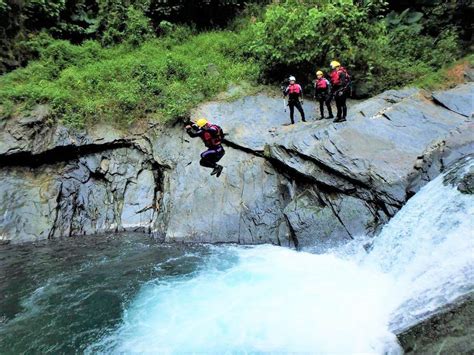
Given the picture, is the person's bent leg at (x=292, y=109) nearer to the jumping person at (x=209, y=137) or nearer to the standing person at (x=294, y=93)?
the standing person at (x=294, y=93)

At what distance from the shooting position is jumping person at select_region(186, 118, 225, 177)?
1127 cm

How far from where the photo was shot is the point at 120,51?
63.6 feet

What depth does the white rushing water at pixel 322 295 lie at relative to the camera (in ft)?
24.1

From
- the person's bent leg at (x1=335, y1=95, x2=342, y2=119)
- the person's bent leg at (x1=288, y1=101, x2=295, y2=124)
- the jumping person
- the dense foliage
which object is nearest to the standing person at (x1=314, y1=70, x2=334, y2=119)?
the person's bent leg at (x1=335, y1=95, x2=342, y2=119)

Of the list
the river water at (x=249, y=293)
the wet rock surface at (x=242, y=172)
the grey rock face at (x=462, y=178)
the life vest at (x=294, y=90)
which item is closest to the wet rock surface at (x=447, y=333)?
the river water at (x=249, y=293)

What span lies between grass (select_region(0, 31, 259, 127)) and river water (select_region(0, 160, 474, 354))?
6207 mm

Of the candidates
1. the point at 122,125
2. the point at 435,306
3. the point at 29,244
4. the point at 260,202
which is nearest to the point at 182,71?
the point at 122,125

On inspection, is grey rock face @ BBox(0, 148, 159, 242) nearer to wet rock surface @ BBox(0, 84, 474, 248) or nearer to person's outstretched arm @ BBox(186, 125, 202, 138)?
wet rock surface @ BBox(0, 84, 474, 248)

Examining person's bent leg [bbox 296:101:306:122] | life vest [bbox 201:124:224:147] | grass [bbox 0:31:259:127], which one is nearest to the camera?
life vest [bbox 201:124:224:147]

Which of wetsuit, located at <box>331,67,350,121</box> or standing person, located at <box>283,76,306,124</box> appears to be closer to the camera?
wetsuit, located at <box>331,67,350,121</box>

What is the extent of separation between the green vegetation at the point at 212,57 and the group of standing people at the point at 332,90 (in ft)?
8.22

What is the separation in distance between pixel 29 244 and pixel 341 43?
1367 cm

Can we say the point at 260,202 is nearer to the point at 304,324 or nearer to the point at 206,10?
the point at 304,324

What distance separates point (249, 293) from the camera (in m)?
9.23
